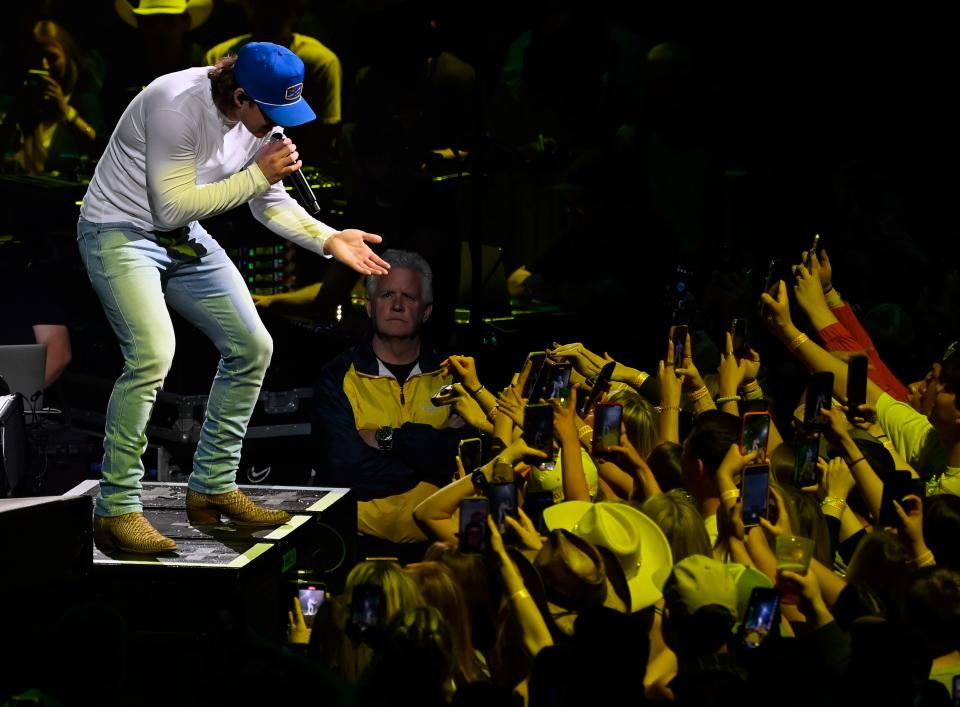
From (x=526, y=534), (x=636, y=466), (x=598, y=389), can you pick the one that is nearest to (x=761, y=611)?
(x=526, y=534)

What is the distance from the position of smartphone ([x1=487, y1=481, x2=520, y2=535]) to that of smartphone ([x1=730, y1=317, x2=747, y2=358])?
1334 millimetres

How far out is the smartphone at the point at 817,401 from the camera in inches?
124

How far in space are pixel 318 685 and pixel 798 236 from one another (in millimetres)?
4497

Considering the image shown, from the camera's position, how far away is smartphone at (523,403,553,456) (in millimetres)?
3154

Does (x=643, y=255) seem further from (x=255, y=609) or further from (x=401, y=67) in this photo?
(x=255, y=609)

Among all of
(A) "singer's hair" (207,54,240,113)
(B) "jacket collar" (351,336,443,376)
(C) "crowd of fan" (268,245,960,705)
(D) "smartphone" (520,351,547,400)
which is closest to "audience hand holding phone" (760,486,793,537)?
(C) "crowd of fan" (268,245,960,705)

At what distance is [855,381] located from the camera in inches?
133

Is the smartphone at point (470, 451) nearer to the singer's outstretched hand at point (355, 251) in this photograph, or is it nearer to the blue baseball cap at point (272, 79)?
the singer's outstretched hand at point (355, 251)

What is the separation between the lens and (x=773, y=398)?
16.6ft

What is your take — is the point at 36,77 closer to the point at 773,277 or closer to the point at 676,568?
the point at 773,277

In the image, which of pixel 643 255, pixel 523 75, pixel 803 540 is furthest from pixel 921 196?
pixel 803 540

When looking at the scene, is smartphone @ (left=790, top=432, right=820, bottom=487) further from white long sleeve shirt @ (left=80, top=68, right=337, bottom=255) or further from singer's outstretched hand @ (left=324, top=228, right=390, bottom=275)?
white long sleeve shirt @ (left=80, top=68, right=337, bottom=255)

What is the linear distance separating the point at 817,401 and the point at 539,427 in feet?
2.29

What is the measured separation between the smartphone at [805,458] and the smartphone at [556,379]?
634 mm
